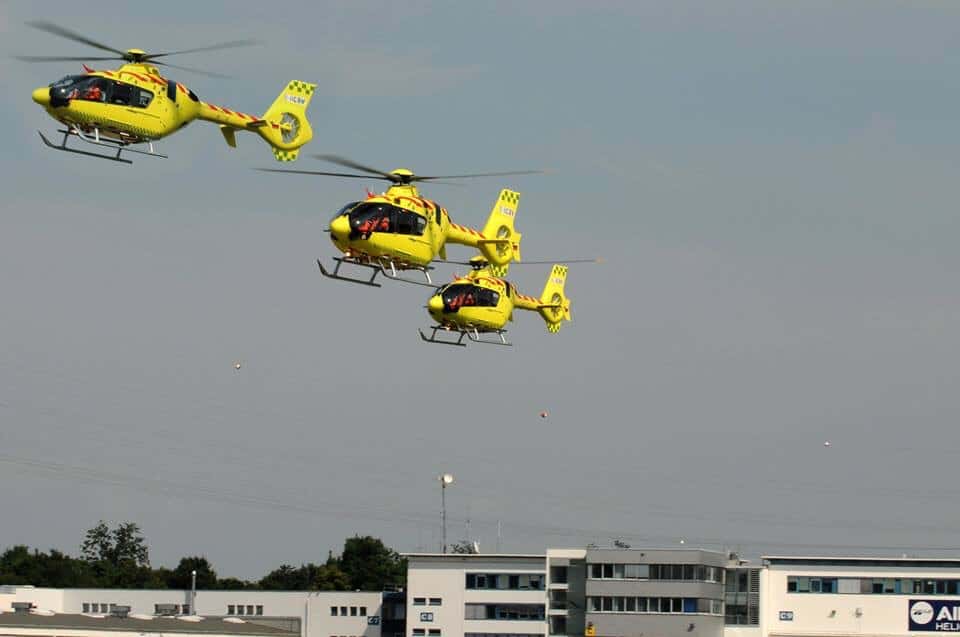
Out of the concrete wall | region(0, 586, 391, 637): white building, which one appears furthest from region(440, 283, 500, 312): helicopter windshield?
region(0, 586, 391, 637): white building

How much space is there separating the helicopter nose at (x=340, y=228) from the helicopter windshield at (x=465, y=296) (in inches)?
593

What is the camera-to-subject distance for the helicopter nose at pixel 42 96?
7231cm

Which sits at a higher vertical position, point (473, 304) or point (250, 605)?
point (473, 304)

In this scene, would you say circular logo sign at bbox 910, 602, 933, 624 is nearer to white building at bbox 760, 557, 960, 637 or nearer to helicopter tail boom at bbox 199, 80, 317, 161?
white building at bbox 760, 557, 960, 637

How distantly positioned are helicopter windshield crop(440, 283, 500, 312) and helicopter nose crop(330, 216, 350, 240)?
49.4ft

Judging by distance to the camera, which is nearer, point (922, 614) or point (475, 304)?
point (475, 304)

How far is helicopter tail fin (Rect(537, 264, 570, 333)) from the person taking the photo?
366 feet

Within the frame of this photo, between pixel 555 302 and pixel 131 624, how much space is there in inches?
1556

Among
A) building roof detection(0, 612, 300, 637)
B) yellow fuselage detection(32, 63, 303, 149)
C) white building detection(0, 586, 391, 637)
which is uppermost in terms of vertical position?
yellow fuselage detection(32, 63, 303, 149)

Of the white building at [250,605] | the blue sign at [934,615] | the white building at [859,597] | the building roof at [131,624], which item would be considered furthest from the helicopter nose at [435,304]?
the white building at [250,605]

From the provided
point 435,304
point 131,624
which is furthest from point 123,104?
point 131,624

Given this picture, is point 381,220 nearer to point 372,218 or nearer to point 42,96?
point 372,218

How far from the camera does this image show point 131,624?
130 meters

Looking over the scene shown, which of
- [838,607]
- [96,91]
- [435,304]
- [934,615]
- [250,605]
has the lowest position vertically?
[250,605]
